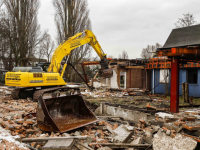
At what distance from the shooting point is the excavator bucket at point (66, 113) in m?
5.84

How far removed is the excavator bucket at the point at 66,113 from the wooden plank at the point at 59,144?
0.78 m

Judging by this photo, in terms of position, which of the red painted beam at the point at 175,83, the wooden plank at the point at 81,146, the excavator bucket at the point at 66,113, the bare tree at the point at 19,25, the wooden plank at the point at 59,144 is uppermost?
the bare tree at the point at 19,25

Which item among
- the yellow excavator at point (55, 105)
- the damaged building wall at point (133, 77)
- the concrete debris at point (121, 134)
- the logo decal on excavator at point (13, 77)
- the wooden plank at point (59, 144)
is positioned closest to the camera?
the wooden plank at point (59, 144)

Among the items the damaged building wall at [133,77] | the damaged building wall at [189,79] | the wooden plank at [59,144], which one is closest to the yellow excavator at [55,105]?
the wooden plank at [59,144]

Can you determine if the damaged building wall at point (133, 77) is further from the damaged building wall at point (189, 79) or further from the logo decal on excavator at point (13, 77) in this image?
the logo decal on excavator at point (13, 77)

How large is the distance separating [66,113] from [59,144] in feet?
7.18

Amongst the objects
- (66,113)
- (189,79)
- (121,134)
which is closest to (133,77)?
(189,79)

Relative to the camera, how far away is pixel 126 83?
21.2m

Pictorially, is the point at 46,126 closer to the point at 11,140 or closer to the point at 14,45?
the point at 11,140

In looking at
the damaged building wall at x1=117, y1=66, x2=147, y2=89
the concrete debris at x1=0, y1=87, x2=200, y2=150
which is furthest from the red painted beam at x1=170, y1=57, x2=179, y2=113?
the damaged building wall at x1=117, y1=66, x2=147, y2=89

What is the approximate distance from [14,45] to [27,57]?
2.04m

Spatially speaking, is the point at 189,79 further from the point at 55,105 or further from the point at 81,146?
the point at 81,146

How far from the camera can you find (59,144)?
188 inches

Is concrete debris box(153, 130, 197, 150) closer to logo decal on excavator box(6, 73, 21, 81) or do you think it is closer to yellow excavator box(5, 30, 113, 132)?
yellow excavator box(5, 30, 113, 132)
